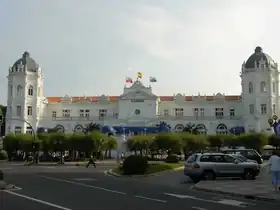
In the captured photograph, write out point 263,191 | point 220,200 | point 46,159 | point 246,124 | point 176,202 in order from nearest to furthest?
point 176,202
point 220,200
point 263,191
point 46,159
point 246,124

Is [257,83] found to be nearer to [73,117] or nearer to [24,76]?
[73,117]

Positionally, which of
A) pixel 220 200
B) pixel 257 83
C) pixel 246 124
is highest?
pixel 257 83

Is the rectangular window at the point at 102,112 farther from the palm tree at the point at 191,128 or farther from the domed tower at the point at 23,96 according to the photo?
the palm tree at the point at 191,128

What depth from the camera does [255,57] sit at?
114 meters

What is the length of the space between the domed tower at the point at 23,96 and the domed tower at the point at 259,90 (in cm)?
5248

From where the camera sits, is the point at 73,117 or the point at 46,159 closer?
the point at 46,159

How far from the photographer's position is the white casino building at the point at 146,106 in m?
112

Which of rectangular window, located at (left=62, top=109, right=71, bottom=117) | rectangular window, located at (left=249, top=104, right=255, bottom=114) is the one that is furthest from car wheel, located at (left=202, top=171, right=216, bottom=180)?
rectangular window, located at (left=62, top=109, right=71, bottom=117)

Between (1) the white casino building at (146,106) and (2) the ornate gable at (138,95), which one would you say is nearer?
(1) the white casino building at (146,106)

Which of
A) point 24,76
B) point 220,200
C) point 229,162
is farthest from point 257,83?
point 220,200

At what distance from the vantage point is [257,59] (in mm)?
112875

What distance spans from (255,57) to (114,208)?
104686 millimetres

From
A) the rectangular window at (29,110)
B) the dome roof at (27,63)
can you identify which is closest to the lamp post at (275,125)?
the rectangular window at (29,110)

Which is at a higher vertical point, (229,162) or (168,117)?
(168,117)
